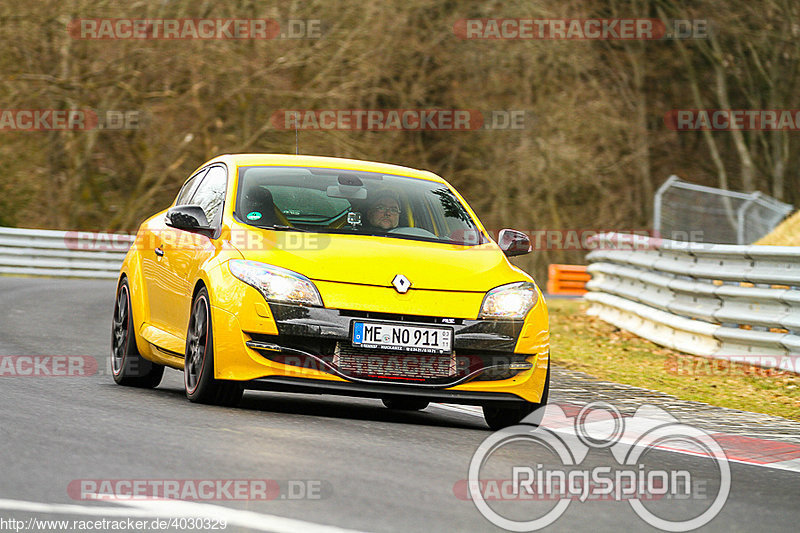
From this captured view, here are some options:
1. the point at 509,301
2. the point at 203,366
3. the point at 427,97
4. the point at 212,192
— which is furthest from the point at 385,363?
the point at 427,97

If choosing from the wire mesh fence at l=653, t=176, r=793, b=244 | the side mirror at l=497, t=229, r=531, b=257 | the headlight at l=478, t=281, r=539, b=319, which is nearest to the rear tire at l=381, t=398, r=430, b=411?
the side mirror at l=497, t=229, r=531, b=257

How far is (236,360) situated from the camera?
804 centimetres

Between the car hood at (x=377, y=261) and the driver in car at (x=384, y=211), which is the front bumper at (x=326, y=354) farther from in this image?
the driver in car at (x=384, y=211)

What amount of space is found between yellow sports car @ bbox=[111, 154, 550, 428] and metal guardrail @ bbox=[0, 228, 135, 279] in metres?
22.1

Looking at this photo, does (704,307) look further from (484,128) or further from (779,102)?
(779,102)

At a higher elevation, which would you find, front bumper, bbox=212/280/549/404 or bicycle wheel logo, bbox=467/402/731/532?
front bumper, bbox=212/280/549/404

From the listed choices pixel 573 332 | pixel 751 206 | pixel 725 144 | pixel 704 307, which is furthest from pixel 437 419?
pixel 725 144

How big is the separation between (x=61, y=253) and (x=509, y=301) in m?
24.1

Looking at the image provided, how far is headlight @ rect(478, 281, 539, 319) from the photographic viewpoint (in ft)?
27.0

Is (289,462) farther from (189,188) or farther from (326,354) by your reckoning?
(189,188)

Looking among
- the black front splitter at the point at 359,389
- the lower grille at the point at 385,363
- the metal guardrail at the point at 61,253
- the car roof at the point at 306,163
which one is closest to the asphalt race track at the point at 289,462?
the black front splitter at the point at 359,389

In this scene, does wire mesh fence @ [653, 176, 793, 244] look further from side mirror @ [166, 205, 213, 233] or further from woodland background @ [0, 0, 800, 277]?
side mirror @ [166, 205, 213, 233]

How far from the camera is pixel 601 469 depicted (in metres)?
6.94

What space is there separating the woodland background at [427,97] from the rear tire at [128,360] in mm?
22637
